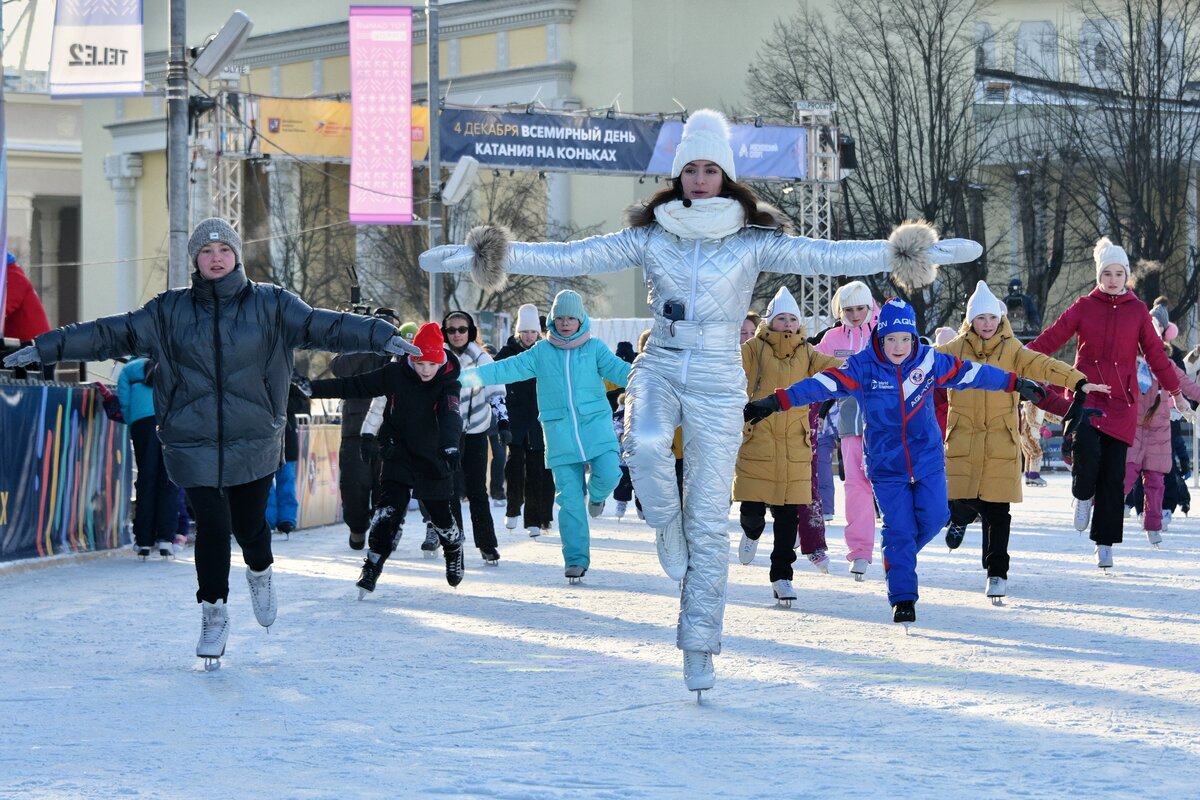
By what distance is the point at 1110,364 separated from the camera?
494 inches

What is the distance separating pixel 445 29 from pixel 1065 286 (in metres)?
16.2

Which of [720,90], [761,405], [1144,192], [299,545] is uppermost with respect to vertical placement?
[720,90]

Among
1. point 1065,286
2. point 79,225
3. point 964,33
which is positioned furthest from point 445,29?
point 79,225

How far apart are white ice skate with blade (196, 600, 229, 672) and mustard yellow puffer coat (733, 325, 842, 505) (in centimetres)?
380

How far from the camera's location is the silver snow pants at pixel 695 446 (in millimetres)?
7574

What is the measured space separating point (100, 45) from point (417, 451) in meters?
7.76

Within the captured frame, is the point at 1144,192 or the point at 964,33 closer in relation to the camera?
the point at 1144,192

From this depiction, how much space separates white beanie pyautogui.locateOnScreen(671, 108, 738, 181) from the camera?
25.3 feet

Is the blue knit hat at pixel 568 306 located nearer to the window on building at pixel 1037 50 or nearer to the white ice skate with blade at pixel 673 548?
the white ice skate with blade at pixel 673 548

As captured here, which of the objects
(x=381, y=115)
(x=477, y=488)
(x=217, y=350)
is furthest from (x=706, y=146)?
(x=381, y=115)

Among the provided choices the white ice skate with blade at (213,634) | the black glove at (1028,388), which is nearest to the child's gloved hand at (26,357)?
the white ice skate with blade at (213,634)

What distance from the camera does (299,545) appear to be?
1623 centimetres

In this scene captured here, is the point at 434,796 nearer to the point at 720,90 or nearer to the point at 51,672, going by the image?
the point at 51,672

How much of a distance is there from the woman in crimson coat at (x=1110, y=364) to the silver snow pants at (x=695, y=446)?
200 inches
